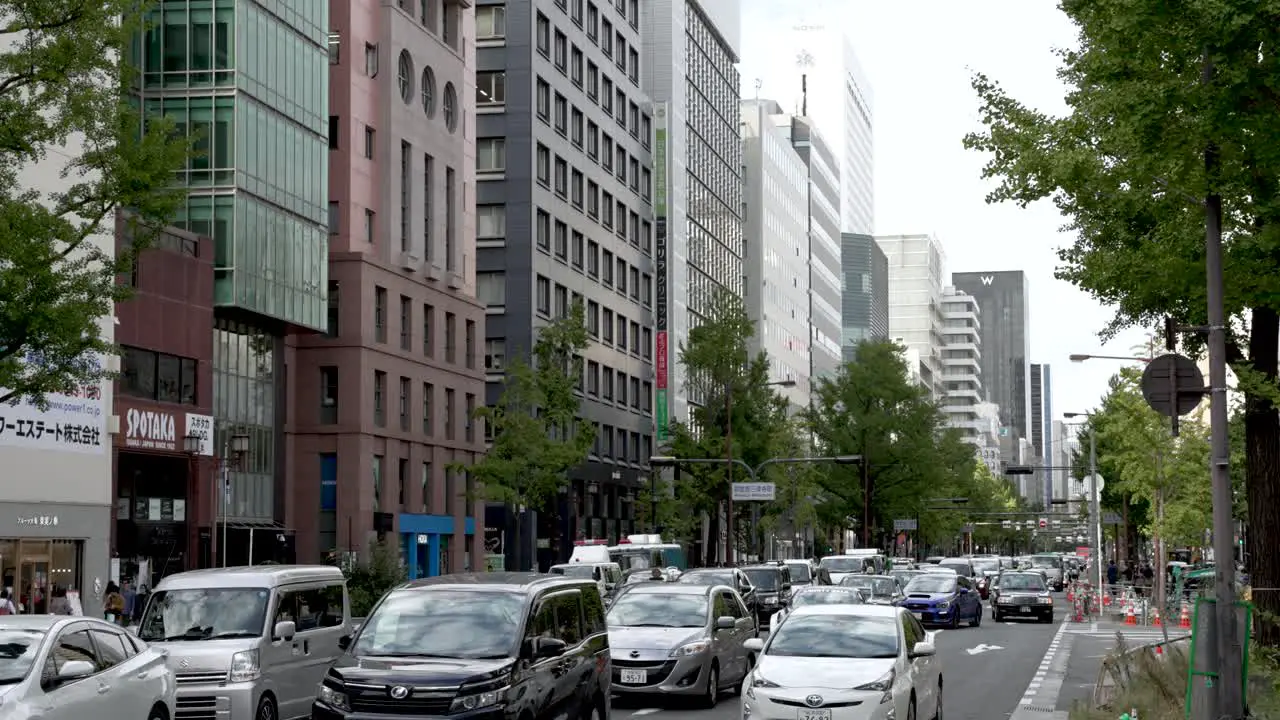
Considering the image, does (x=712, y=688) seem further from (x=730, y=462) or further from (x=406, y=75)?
(x=406, y=75)

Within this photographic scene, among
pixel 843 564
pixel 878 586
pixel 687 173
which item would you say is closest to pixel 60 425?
pixel 878 586

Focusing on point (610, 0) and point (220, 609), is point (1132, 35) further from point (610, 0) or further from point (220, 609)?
point (610, 0)

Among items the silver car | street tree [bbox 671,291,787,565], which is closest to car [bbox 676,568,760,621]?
the silver car

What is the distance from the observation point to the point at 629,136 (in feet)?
346

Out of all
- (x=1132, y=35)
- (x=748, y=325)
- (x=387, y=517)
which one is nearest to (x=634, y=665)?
(x=1132, y=35)

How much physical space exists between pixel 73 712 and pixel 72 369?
1188 cm

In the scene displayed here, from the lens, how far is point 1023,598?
57812mm

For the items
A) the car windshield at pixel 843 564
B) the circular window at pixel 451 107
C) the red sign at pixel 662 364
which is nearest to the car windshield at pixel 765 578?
the car windshield at pixel 843 564

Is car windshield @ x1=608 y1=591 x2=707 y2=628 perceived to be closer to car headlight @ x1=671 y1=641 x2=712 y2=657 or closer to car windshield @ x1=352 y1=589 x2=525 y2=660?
car headlight @ x1=671 y1=641 x2=712 y2=657

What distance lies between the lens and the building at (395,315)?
66.4 meters

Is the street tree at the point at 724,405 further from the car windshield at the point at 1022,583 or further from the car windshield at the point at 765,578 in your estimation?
the car windshield at the point at 765,578

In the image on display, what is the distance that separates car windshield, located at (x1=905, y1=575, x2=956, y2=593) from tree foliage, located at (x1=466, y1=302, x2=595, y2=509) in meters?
19.6

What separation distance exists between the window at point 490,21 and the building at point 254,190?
2476 cm

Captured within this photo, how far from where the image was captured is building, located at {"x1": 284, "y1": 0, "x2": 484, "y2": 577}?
66375mm
